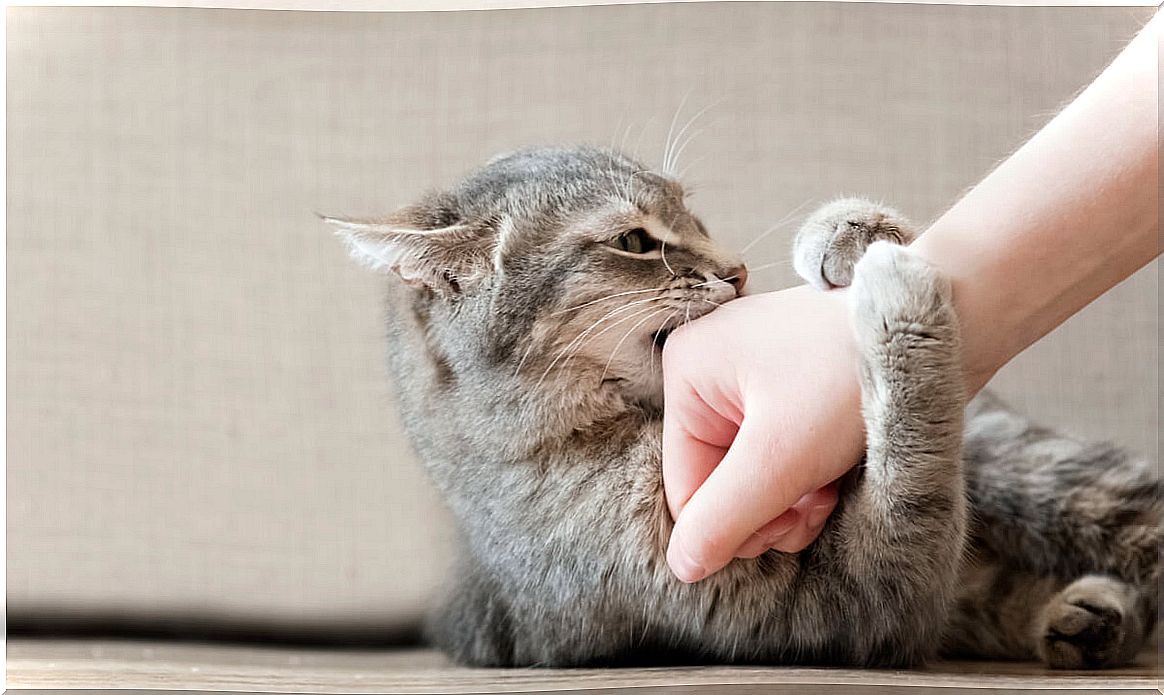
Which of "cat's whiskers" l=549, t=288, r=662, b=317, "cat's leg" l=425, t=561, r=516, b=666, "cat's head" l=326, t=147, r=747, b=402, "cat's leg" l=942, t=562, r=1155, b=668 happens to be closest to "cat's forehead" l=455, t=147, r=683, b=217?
"cat's head" l=326, t=147, r=747, b=402

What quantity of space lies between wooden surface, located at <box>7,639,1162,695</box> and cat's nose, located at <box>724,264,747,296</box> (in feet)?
1.28

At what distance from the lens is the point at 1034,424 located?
1.29 meters

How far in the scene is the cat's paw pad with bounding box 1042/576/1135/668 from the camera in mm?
1090

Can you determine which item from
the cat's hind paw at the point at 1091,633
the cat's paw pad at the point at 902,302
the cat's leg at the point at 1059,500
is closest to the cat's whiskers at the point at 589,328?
the cat's paw pad at the point at 902,302

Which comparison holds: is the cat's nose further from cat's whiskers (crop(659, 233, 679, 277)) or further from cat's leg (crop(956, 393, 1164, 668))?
cat's leg (crop(956, 393, 1164, 668))

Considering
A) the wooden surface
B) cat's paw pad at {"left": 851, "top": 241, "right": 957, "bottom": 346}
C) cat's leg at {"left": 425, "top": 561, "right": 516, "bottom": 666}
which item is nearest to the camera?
cat's paw pad at {"left": 851, "top": 241, "right": 957, "bottom": 346}

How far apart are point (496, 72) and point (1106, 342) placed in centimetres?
78

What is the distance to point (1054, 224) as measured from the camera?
3.10 feet

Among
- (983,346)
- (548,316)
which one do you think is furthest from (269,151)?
(983,346)

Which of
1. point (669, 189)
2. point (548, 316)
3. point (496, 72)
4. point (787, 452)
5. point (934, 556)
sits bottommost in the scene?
point (934, 556)

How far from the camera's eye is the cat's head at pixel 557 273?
41.4 inches

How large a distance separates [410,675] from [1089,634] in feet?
2.41

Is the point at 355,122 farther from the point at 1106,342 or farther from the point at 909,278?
the point at 1106,342

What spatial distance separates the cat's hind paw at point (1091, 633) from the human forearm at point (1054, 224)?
1.03ft
